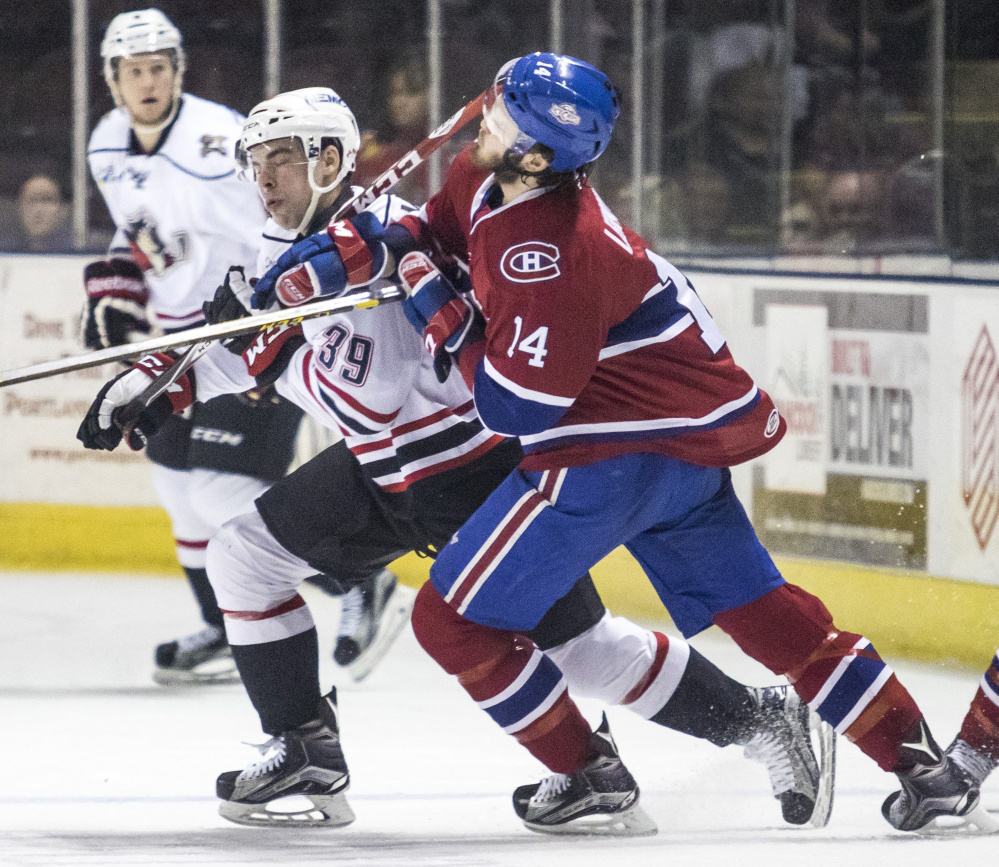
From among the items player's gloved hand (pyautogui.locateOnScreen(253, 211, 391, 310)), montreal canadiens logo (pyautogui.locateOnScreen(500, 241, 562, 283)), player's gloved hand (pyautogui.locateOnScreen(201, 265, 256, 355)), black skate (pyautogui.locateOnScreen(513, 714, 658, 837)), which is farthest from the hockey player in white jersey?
montreal canadiens logo (pyautogui.locateOnScreen(500, 241, 562, 283))

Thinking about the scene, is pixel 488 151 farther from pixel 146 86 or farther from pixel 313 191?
pixel 146 86

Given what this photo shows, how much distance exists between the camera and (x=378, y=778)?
2.67 metres

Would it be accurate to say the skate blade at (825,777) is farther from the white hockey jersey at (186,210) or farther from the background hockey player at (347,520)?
the white hockey jersey at (186,210)

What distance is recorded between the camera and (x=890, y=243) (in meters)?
4.01

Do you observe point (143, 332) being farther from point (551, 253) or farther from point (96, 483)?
point (551, 253)

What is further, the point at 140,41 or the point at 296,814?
the point at 140,41

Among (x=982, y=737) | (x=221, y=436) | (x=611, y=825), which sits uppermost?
(x=221, y=436)

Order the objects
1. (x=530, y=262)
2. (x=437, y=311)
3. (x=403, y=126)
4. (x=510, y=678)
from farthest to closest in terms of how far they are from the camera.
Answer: (x=403, y=126) < (x=510, y=678) < (x=437, y=311) < (x=530, y=262)

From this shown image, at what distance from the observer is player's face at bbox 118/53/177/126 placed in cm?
347

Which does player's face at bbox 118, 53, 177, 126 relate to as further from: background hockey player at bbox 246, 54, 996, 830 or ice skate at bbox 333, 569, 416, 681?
background hockey player at bbox 246, 54, 996, 830

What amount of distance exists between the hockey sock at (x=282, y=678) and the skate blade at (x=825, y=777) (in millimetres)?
693

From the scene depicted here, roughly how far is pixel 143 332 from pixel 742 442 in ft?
5.65

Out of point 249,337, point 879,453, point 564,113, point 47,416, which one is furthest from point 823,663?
point 47,416

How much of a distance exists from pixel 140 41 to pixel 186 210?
1.20ft
